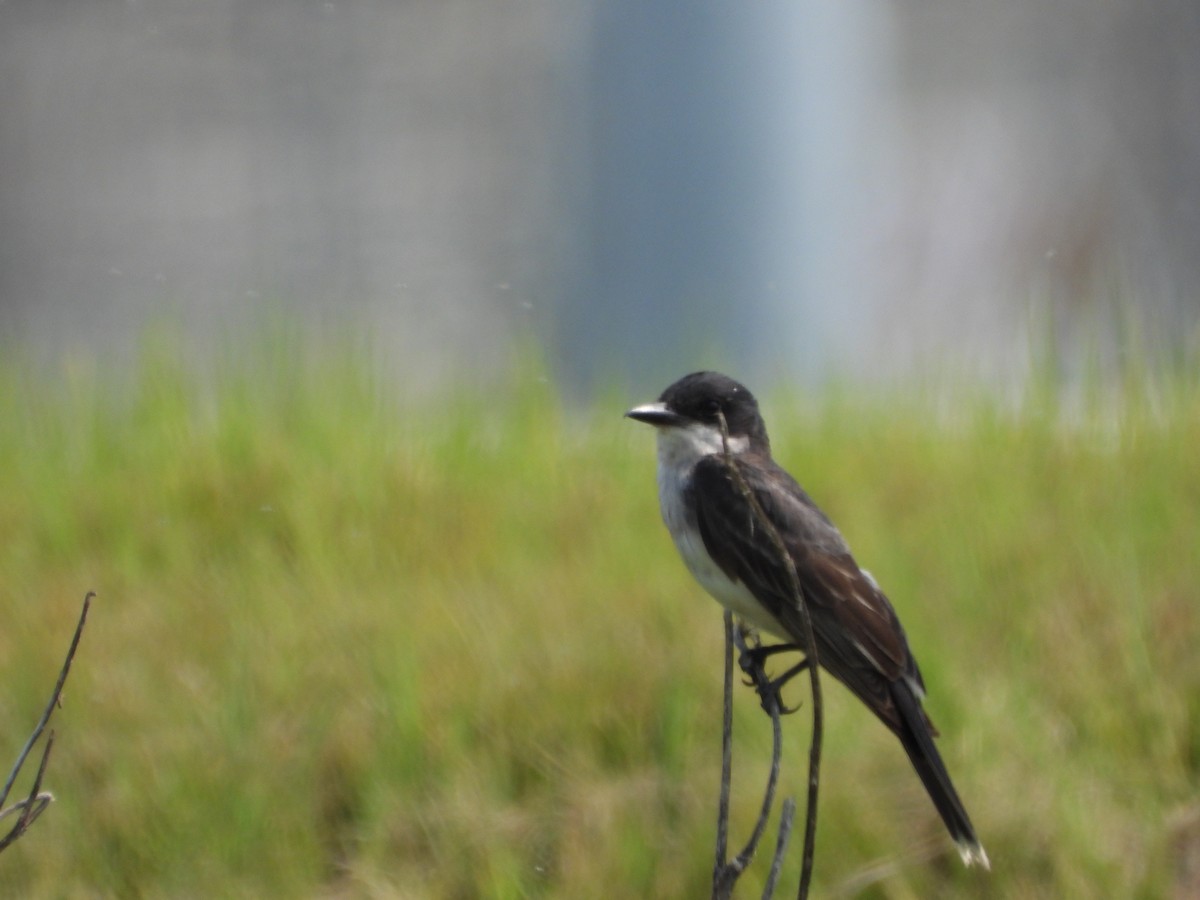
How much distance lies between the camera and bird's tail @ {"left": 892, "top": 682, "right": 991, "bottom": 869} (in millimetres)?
2729

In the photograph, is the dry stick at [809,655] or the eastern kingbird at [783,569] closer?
the dry stick at [809,655]

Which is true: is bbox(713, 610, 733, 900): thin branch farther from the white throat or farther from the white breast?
the white throat

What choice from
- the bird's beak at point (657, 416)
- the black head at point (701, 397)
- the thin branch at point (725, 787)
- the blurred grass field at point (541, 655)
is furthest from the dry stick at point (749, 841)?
the blurred grass field at point (541, 655)

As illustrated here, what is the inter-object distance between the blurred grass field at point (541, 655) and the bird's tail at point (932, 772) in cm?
105

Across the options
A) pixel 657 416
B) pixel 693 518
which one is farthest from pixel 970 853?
pixel 657 416

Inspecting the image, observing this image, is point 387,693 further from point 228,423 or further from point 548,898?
point 228,423

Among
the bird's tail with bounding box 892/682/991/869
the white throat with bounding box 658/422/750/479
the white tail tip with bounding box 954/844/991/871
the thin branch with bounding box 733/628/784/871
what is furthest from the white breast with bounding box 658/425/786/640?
the white tail tip with bounding box 954/844/991/871

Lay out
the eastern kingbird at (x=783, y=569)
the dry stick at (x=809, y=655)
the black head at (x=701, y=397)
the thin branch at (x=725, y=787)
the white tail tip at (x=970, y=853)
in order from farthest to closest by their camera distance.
A: the black head at (x=701, y=397) < the eastern kingbird at (x=783, y=569) < the white tail tip at (x=970, y=853) < the thin branch at (x=725, y=787) < the dry stick at (x=809, y=655)

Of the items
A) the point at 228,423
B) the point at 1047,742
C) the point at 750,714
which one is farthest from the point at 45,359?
the point at 1047,742

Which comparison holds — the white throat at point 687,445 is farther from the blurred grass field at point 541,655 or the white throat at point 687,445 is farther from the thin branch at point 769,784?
the blurred grass field at point 541,655

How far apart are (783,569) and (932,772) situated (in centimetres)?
43

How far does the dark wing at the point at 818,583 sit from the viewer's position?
9.62 ft

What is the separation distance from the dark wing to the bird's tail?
0.03 m

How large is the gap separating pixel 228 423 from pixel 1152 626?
297 centimetres
